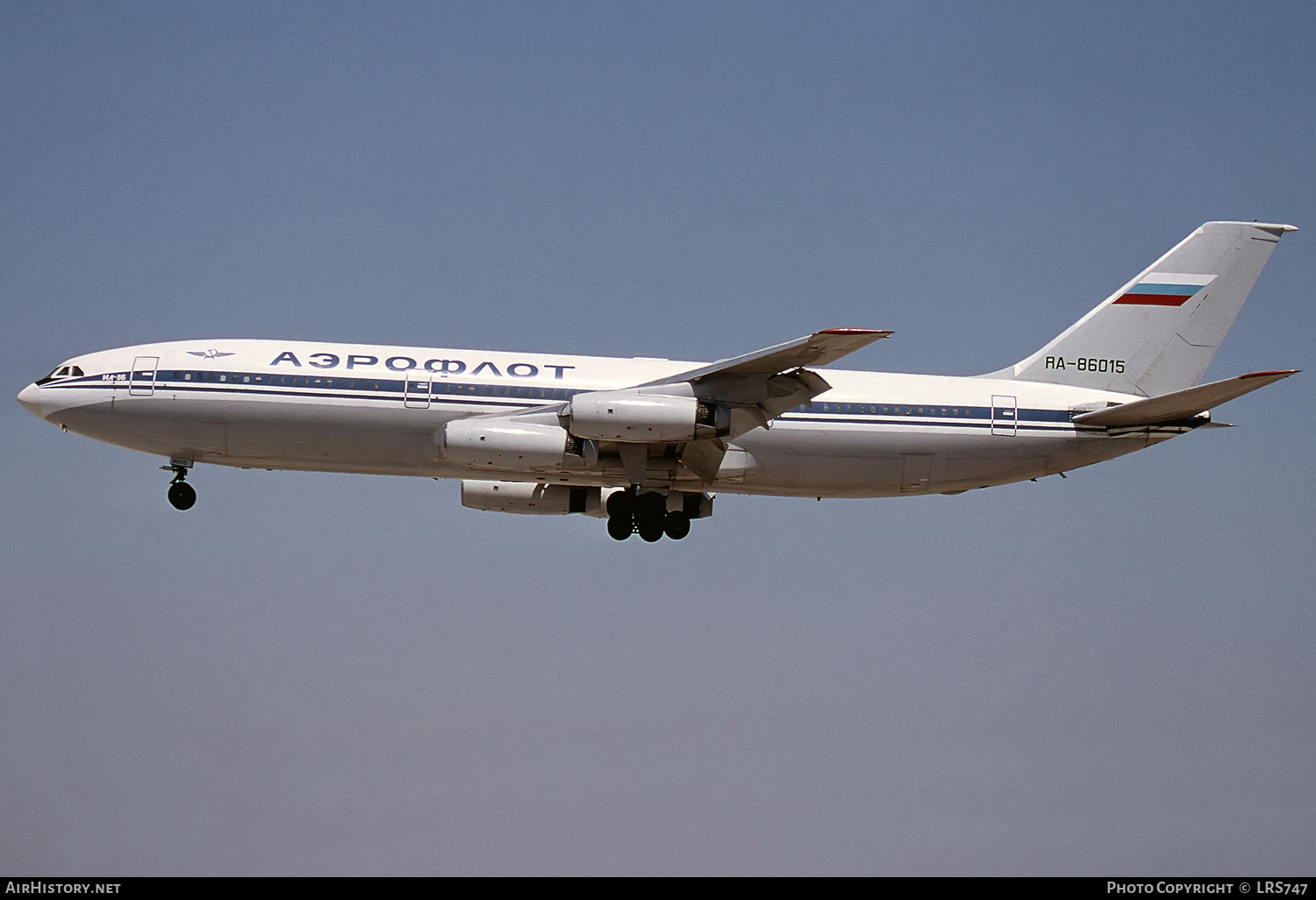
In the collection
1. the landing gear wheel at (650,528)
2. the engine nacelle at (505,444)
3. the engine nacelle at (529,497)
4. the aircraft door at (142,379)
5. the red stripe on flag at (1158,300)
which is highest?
the red stripe on flag at (1158,300)

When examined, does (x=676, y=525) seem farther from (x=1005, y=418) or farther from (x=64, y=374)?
(x=64, y=374)

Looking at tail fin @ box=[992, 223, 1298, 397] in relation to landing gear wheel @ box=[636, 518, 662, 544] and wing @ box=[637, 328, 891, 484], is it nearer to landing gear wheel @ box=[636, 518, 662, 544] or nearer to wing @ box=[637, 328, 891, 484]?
wing @ box=[637, 328, 891, 484]

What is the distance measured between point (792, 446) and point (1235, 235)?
14.3 m

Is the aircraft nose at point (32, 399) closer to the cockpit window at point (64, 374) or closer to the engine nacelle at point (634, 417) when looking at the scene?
the cockpit window at point (64, 374)

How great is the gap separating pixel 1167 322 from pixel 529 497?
17.6 m

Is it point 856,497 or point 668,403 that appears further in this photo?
point 856,497

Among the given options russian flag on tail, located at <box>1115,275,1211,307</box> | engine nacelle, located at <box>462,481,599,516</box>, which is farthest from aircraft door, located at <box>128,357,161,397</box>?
russian flag on tail, located at <box>1115,275,1211,307</box>

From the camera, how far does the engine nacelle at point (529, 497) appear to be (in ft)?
137

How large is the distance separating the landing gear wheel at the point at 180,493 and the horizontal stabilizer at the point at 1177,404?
2182 cm

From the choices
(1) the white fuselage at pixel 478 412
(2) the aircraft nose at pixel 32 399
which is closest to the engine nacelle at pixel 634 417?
(1) the white fuselage at pixel 478 412

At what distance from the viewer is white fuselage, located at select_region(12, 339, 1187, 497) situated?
36438 mm

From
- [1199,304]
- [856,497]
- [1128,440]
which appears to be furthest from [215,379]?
[1199,304]
